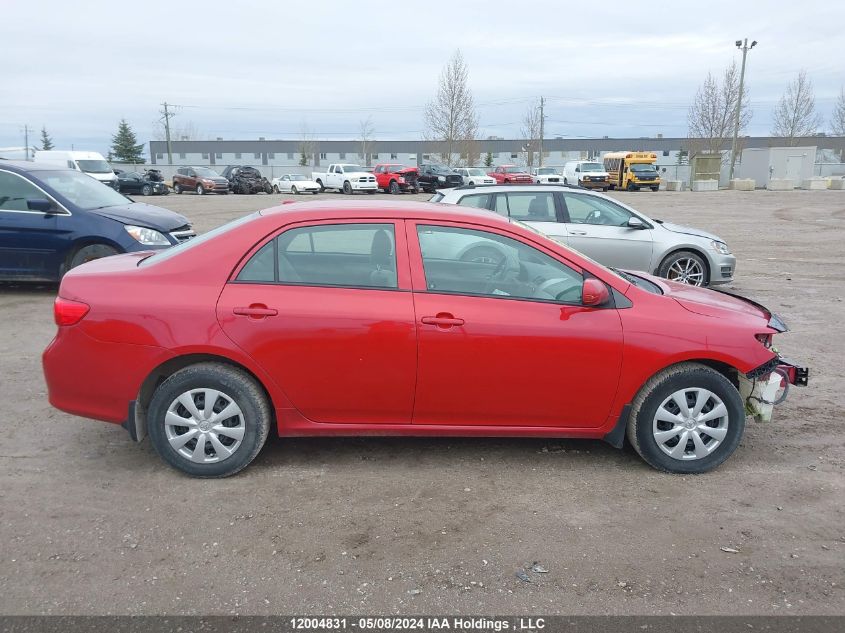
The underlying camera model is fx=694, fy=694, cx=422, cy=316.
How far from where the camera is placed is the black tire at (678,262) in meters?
9.65

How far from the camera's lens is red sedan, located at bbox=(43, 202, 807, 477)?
13.1 ft

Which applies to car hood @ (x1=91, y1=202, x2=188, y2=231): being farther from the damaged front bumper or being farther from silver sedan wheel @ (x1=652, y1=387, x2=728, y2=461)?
the damaged front bumper

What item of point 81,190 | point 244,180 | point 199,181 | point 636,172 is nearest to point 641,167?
point 636,172

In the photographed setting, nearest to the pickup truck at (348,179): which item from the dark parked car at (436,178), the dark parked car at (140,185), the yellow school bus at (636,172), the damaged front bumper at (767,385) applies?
the dark parked car at (436,178)

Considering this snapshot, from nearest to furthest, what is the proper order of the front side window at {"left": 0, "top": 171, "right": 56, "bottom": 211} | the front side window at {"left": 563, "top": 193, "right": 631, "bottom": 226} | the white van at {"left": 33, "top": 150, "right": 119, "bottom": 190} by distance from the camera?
the front side window at {"left": 0, "top": 171, "right": 56, "bottom": 211}
the front side window at {"left": 563, "top": 193, "right": 631, "bottom": 226}
the white van at {"left": 33, "top": 150, "right": 119, "bottom": 190}

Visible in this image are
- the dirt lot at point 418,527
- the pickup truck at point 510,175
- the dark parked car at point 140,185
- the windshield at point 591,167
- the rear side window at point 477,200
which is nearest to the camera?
the dirt lot at point 418,527

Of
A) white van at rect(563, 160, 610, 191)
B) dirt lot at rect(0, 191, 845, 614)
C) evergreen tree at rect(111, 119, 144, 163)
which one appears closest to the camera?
dirt lot at rect(0, 191, 845, 614)

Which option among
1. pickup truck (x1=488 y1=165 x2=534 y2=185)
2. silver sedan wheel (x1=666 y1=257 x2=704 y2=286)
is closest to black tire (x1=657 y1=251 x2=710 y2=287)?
silver sedan wheel (x1=666 y1=257 x2=704 y2=286)

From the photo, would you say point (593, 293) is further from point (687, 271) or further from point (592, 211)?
point (687, 271)

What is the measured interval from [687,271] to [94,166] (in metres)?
31.8

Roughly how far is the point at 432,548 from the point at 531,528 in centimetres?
56

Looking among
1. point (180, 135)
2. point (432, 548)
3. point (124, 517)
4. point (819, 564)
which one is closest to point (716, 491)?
point (819, 564)

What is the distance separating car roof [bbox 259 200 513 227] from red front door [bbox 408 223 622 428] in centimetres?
10

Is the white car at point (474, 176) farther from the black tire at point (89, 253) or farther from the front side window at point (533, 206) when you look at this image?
the black tire at point (89, 253)
